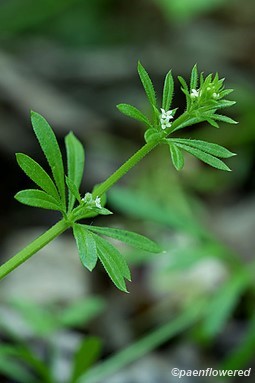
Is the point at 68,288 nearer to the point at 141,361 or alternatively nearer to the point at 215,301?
the point at 141,361

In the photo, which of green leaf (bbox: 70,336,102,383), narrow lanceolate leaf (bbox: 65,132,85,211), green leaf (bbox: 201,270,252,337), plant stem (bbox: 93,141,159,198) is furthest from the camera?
green leaf (bbox: 201,270,252,337)

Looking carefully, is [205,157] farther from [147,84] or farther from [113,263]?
[113,263]

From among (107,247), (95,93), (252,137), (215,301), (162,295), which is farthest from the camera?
(95,93)

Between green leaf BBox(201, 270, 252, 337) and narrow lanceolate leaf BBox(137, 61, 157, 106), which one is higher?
green leaf BBox(201, 270, 252, 337)

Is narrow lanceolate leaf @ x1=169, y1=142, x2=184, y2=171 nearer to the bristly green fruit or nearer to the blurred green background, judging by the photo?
the bristly green fruit

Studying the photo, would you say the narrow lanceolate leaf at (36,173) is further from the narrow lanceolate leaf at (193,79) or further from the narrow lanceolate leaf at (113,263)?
the narrow lanceolate leaf at (193,79)

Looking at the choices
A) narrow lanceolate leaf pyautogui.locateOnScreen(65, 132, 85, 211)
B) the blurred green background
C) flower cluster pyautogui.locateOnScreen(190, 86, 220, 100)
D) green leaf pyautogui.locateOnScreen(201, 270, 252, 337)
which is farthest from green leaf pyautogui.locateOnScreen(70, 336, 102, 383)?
flower cluster pyautogui.locateOnScreen(190, 86, 220, 100)

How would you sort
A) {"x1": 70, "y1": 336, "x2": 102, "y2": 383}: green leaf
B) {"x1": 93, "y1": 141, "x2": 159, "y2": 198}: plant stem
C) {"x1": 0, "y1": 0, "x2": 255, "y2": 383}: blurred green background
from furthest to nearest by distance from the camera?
{"x1": 0, "y1": 0, "x2": 255, "y2": 383}: blurred green background, {"x1": 70, "y1": 336, "x2": 102, "y2": 383}: green leaf, {"x1": 93, "y1": 141, "x2": 159, "y2": 198}: plant stem

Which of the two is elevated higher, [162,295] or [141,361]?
[162,295]

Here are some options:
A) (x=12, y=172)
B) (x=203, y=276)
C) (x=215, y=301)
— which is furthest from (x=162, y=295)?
(x=12, y=172)
